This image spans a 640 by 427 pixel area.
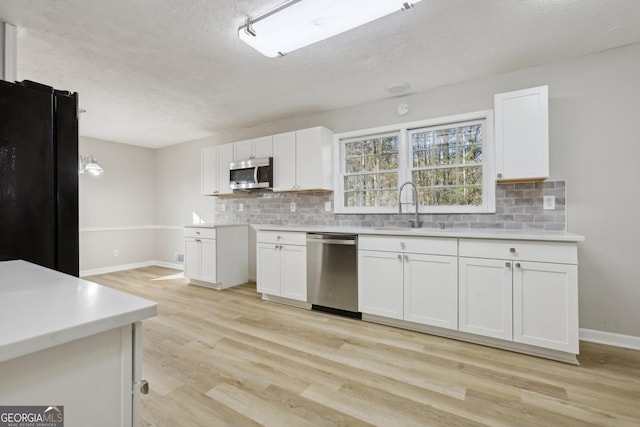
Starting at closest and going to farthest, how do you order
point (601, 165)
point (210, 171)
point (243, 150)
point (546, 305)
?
point (546, 305) < point (601, 165) < point (243, 150) < point (210, 171)

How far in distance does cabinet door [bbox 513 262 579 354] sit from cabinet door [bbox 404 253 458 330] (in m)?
0.45

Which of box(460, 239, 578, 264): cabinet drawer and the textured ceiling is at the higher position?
the textured ceiling

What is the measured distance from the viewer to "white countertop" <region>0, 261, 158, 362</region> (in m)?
0.47

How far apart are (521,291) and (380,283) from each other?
3.71 ft

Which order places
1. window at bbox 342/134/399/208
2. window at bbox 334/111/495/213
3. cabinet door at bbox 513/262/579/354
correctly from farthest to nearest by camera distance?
window at bbox 342/134/399/208 → window at bbox 334/111/495/213 → cabinet door at bbox 513/262/579/354

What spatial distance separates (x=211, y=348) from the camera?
2383 millimetres

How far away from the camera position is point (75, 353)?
55 centimetres

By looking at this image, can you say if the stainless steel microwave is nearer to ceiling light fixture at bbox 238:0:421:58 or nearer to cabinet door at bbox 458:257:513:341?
ceiling light fixture at bbox 238:0:421:58

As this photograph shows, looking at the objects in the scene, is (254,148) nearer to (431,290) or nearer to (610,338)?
(431,290)

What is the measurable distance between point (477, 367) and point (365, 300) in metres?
1.10

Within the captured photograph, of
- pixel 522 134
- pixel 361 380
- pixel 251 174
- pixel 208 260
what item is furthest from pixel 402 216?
pixel 208 260

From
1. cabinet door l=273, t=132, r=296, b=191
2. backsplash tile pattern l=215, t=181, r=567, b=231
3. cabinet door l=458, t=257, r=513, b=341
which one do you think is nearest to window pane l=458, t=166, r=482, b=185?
backsplash tile pattern l=215, t=181, r=567, b=231

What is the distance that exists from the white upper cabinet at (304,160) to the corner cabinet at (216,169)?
983 millimetres

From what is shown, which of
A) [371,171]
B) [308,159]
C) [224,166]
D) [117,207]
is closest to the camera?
[371,171]
